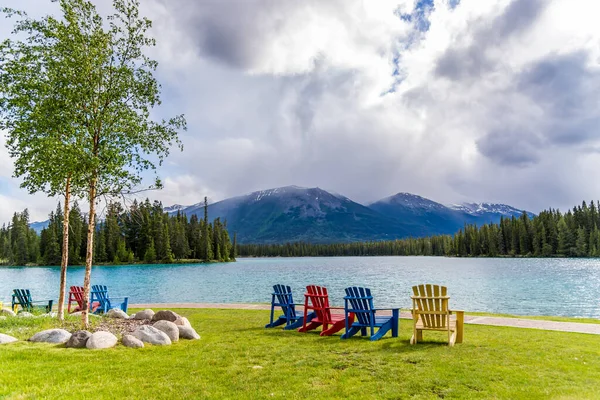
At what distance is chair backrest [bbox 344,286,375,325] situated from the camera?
11180 mm

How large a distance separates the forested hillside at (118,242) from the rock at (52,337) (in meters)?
86.9

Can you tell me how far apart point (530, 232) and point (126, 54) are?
127514 mm

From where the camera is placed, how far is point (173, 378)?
7254 mm

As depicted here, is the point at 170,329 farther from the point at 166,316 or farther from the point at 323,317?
the point at 323,317

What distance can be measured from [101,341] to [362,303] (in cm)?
665

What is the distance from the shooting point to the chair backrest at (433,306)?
10.1m

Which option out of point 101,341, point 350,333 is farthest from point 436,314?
point 101,341

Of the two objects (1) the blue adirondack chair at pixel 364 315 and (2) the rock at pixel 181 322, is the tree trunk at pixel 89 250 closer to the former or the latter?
(2) the rock at pixel 181 322

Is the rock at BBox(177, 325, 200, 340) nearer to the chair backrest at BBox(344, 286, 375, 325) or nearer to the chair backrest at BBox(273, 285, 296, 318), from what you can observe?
the chair backrest at BBox(273, 285, 296, 318)

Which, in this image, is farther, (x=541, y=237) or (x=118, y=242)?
(x=541, y=237)

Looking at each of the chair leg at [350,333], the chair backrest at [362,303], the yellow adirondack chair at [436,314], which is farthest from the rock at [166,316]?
the yellow adirondack chair at [436,314]

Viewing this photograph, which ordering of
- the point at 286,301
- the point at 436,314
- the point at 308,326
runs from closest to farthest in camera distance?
the point at 436,314 → the point at 308,326 → the point at 286,301

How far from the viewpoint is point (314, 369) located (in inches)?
304

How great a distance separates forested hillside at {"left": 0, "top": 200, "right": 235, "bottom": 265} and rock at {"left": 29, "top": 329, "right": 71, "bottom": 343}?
86.9 meters
